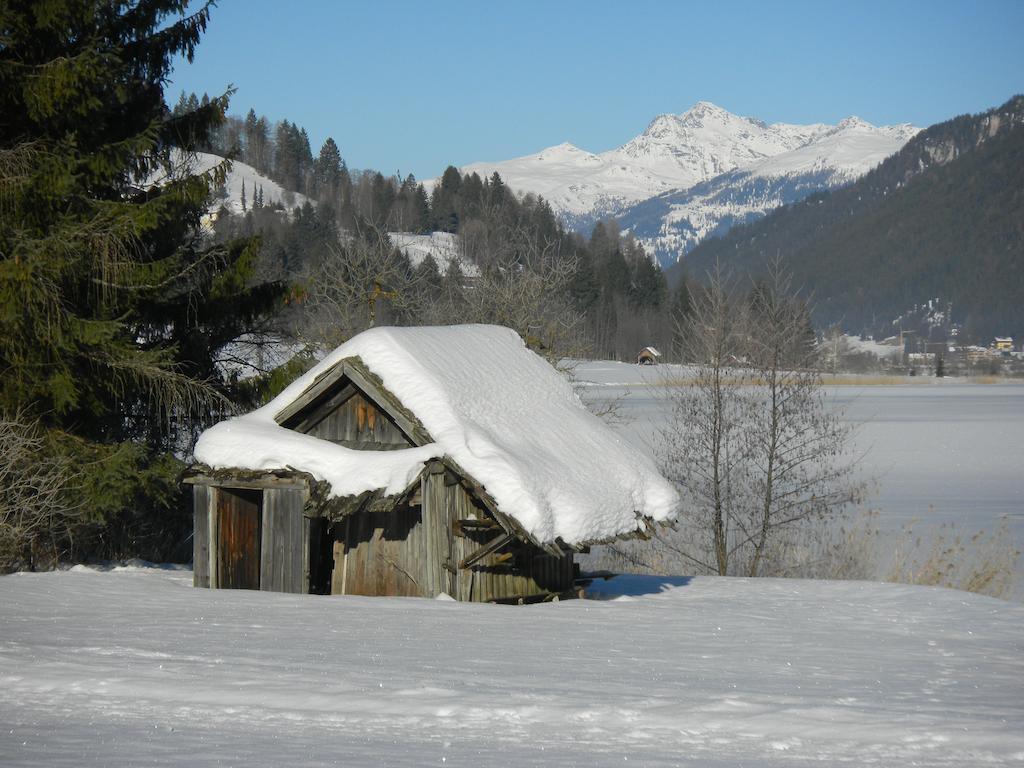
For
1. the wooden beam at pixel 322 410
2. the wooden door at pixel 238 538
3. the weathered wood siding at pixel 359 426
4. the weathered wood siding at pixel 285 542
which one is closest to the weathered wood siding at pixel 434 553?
the weathered wood siding at pixel 285 542

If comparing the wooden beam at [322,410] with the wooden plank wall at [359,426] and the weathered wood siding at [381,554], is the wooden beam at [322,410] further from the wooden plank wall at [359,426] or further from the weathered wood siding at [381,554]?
the weathered wood siding at [381,554]

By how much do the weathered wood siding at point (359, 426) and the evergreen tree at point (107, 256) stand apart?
8.72ft

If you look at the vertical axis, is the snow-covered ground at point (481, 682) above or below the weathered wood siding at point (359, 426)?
below

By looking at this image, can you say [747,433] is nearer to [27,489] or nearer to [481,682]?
[27,489]

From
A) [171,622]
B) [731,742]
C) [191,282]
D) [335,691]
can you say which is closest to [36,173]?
[191,282]

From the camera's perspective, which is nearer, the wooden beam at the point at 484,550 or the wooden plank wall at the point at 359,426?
the wooden beam at the point at 484,550

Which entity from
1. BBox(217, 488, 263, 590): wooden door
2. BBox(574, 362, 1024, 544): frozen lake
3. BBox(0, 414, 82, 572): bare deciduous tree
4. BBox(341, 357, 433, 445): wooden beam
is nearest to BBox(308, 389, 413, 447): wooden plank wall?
BBox(341, 357, 433, 445): wooden beam

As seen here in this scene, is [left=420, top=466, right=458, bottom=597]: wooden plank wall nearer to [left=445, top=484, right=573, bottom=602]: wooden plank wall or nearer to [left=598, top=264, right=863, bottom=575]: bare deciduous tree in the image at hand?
[left=445, top=484, right=573, bottom=602]: wooden plank wall

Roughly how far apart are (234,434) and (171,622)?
3.85m

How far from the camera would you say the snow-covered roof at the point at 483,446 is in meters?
15.2

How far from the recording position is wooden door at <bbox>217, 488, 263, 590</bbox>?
17.1 m

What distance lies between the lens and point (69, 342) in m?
17.1

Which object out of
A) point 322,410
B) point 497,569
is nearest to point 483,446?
point 497,569

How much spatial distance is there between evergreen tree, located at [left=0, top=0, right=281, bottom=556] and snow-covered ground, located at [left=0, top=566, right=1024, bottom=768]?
3103 millimetres
